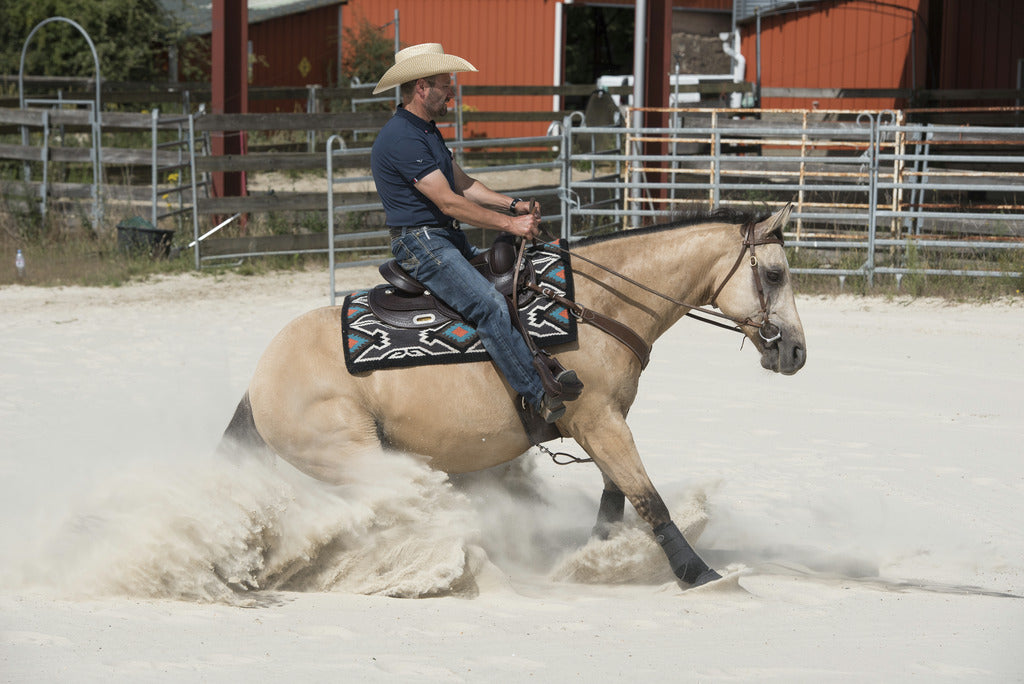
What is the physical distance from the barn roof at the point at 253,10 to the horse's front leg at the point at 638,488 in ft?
73.9

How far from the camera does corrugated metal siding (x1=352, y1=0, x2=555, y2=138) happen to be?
84.3 feet

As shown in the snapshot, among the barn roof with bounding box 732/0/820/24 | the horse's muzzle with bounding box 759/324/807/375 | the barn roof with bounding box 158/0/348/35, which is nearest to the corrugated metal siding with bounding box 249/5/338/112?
the barn roof with bounding box 158/0/348/35

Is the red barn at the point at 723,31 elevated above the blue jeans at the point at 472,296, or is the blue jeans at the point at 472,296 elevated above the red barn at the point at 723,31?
the red barn at the point at 723,31

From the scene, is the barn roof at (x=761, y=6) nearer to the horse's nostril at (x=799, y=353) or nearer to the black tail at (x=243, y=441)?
the horse's nostril at (x=799, y=353)

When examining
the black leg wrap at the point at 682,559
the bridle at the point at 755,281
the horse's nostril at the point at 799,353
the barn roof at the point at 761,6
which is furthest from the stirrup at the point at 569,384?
the barn roof at the point at 761,6

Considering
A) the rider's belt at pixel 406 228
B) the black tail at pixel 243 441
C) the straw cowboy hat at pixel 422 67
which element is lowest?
the black tail at pixel 243 441

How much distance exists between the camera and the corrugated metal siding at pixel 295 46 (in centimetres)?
2647

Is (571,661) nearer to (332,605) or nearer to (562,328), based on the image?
(332,605)

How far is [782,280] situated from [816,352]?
5.20 meters

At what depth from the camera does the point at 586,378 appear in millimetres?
5156

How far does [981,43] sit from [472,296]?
1706 centimetres

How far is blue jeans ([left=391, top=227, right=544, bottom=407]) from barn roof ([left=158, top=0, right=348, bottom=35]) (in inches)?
867

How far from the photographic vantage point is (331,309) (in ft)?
17.6

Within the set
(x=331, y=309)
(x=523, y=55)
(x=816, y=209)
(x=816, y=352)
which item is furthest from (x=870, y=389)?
(x=523, y=55)
